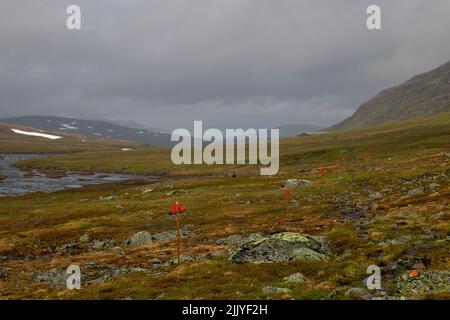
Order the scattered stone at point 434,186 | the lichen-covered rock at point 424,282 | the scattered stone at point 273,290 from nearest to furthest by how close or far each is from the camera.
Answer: the lichen-covered rock at point 424,282, the scattered stone at point 273,290, the scattered stone at point 434,186

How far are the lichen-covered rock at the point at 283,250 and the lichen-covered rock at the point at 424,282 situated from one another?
23.0 ft

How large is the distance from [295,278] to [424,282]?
242 inches

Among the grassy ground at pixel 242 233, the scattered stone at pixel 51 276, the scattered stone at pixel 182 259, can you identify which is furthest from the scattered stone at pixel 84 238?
the scattered stone at pixel 182 259

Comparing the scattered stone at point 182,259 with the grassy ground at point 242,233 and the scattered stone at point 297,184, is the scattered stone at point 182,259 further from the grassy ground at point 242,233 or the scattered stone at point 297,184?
the scattered stone at point 297,184

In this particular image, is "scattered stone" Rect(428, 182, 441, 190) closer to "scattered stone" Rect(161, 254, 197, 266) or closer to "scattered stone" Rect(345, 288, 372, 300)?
"scattered stone" Rect(161, 254, 197, 266)

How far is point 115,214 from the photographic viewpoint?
2249 inches

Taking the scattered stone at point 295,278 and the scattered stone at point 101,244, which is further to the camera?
the scattered stone at point 101,244

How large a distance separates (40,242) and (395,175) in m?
51.5

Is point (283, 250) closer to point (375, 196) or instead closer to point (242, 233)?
point (242, 233)

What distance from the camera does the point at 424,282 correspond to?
17766 millimetres

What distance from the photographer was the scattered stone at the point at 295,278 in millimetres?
20641

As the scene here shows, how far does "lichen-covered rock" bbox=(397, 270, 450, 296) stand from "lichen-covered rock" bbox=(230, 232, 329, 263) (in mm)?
7003

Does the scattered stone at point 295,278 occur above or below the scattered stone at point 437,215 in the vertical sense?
below

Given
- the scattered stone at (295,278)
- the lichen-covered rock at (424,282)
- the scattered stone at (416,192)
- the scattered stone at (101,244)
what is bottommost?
the scattered stone at (101,244)
